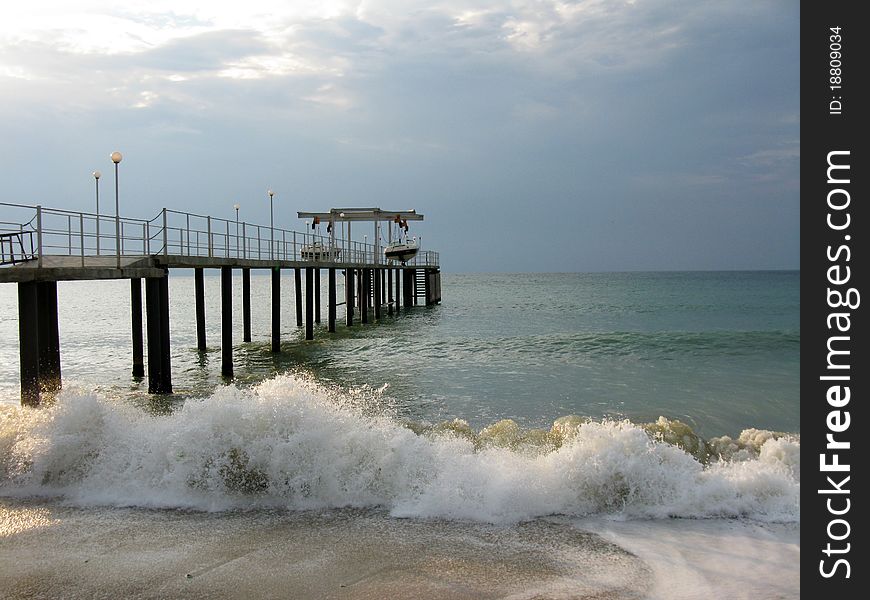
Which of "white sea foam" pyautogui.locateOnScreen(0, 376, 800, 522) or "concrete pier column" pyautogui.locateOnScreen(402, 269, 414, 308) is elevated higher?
"concrete pier column" pyautogui.locateOnScreen(402, 269, 414, 308)

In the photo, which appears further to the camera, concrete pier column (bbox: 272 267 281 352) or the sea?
concrete pier column (bbox: 272 267 281 352)

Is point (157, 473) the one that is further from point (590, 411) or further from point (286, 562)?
point (590, 411)

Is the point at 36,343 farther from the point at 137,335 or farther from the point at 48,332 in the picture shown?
the point at 137,335

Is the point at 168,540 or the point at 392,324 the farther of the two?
the point at 392,324

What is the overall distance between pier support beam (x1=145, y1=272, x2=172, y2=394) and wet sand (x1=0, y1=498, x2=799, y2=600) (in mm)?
7778

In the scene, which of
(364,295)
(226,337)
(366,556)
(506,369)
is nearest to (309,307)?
(364,295)

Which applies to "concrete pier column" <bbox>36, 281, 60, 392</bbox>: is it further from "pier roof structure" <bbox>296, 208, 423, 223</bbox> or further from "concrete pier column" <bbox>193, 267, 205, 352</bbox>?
"pier roof structure" <bbox>296, 208, 423, 223</bbox>

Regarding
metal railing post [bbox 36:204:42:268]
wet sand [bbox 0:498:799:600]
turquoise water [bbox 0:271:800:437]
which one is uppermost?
metal railing post [bbox 36:204:42:268]

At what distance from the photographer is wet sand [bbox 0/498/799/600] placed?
188 inches

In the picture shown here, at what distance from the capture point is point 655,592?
4.73 m

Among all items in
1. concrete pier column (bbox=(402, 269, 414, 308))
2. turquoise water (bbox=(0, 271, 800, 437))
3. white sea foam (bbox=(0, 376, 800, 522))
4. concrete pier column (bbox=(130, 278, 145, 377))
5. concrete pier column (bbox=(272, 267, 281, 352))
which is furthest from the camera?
concrete pier column (bbox=(402, 269, 414, 308))

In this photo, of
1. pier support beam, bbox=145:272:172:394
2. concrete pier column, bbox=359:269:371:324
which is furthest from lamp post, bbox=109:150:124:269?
concrete pier column, bbox=359:269:371:324

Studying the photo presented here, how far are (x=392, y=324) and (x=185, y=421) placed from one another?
91.1 feet

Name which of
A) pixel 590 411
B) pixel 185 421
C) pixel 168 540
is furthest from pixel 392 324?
pixel 168 540
